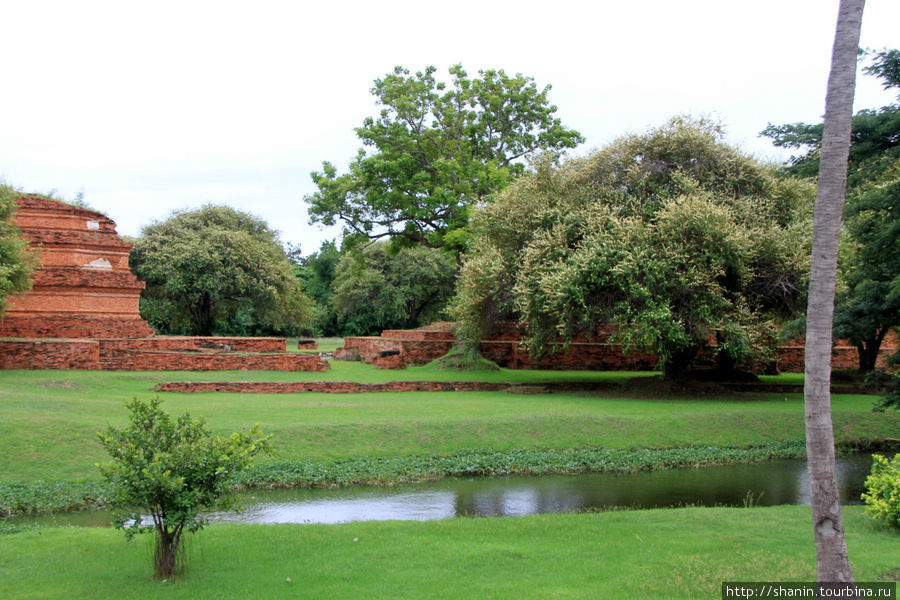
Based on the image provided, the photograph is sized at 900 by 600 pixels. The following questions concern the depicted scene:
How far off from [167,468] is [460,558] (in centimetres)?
296

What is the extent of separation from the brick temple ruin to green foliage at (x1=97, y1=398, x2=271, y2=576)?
1565 cm

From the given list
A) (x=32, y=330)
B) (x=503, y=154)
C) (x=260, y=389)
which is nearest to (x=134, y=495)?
(x=260, y=389)

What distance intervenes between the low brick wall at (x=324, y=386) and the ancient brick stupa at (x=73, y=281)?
715 cm

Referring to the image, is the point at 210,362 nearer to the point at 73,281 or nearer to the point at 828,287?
the point at 73,281

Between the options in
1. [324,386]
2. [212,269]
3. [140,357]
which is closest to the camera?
[324,386]

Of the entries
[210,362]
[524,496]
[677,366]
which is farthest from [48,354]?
[677,366]

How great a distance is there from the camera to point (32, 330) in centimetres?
2370

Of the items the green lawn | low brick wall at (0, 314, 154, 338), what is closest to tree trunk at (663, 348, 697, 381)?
the green lawn

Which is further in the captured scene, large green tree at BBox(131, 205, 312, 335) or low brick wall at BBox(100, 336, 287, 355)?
large green tree at BBox(131, 205, 312, 335)

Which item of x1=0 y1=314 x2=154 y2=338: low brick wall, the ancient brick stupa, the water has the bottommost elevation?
the water

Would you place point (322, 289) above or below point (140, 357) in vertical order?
above

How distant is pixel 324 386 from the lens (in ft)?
67.3

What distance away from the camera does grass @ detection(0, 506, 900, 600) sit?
21.9 feet

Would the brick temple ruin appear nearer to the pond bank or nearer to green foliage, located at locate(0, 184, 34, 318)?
green foliage, located at locate(0, 184, 34, 318)
